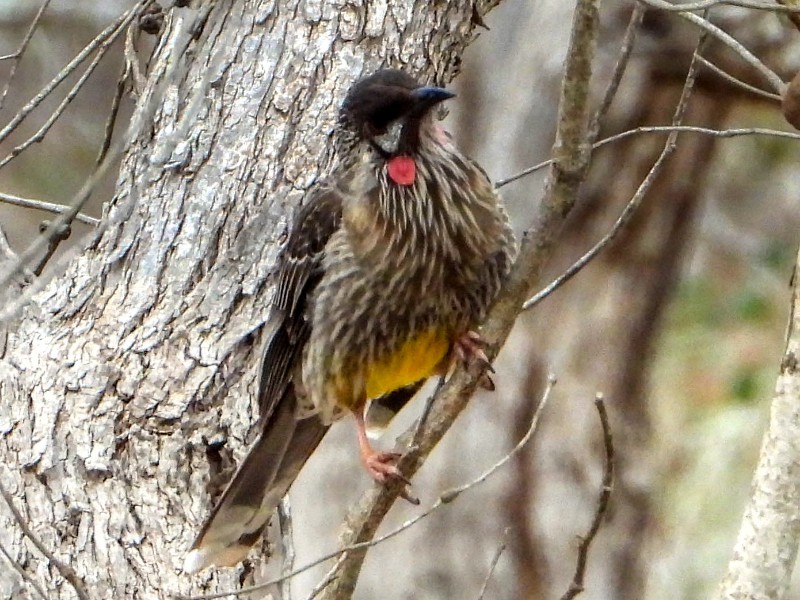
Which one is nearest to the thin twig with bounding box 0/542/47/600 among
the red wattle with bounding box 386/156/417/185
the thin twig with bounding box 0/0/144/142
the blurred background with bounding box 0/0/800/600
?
the thin twig with bounding box 0/0/144/142

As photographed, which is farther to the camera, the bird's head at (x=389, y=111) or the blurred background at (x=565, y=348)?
the blurred background at (x=565, y=348)

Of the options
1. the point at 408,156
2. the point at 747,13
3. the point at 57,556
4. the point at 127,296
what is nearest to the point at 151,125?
the point at 127,296

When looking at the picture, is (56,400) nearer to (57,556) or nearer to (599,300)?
(57,556)

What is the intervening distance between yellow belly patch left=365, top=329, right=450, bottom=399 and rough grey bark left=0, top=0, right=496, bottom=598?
0.39m

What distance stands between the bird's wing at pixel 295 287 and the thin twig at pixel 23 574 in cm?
85

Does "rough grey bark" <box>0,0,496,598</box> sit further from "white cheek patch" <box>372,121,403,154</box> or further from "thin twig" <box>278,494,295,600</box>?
"white cheek patch" <box>372,121,403,154</box>

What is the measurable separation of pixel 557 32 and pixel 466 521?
2.42 metres

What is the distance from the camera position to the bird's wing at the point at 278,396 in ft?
12.4

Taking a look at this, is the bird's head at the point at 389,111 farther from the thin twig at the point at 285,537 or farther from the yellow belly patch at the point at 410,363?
the thin twig at the point at 285,537

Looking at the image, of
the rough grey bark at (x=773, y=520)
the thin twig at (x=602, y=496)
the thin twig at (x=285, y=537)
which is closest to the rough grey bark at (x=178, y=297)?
the thin twig at (x=285, y=537)

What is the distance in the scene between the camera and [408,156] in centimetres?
385

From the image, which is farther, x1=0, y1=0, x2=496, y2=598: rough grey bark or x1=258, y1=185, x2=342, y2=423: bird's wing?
x1=258, y1=185, x2=342, y2=423: bird's wing

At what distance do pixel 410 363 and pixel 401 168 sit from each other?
23.0 inches

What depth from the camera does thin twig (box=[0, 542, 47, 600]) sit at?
A: 10.9 feet
